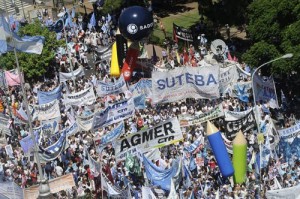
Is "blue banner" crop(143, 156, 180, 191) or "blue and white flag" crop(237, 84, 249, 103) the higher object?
"blue banner" crop(143, 156, 180, 191)

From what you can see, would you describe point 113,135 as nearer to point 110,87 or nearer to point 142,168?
point 142,168

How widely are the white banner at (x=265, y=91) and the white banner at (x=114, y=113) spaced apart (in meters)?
5.41

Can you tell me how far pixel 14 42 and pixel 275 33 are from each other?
18.2 meters

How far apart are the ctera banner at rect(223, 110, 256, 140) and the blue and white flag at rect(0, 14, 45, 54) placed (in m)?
8.12

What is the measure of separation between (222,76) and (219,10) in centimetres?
1381

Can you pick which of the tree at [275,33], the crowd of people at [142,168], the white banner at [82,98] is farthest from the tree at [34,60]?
the tree at [275,33]

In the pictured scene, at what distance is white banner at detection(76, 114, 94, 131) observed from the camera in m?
33.5

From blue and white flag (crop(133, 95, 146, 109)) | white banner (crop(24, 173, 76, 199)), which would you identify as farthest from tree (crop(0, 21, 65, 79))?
white banner (crop(24, 173, 76, 199))

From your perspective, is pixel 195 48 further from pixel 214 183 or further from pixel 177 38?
pixel 214 183

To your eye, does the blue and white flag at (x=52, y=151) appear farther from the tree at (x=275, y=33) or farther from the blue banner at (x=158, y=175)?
the tree at (x=275, y=33)

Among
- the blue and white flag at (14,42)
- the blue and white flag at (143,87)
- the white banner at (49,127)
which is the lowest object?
the white banner at (49,127)

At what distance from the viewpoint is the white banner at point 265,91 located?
115ft

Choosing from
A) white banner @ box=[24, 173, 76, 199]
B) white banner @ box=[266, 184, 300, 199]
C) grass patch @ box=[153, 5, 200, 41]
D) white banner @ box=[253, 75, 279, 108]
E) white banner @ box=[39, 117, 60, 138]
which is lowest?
grass patch @ box=[153, 5, 200, 41]

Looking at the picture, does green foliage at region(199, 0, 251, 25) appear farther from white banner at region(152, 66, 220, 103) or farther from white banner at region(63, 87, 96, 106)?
white banner at region(63, 87, 96, 106)
